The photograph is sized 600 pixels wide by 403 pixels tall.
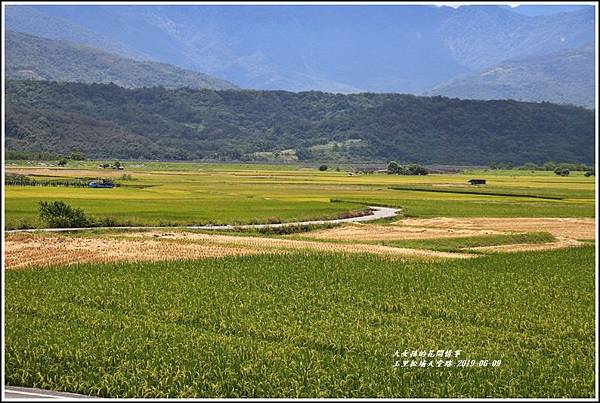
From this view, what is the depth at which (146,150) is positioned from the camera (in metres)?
164

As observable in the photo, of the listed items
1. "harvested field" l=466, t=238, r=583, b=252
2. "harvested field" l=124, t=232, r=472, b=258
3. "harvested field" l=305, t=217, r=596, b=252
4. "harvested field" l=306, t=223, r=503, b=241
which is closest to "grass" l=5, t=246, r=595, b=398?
"harvested field" l=124, t=232, r=472, b=258

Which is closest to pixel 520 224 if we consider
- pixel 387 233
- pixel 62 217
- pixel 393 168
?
A: pixel 387 233

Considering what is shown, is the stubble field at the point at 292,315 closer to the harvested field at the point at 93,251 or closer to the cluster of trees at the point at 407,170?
the harvested field at the point at 93,251

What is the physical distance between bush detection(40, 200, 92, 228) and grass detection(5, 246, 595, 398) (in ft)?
50.2

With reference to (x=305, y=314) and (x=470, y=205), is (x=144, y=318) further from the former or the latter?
(x=470, y=205)

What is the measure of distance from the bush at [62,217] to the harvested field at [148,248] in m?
4.50

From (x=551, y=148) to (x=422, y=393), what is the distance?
184m

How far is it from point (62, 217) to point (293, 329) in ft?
84.7

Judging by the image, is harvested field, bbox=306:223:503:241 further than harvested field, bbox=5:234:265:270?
Yes

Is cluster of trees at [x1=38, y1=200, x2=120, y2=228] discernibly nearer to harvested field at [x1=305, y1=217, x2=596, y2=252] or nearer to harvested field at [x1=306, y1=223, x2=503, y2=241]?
harvested field at [x1=305, y1=217, x2=596, y2=252]

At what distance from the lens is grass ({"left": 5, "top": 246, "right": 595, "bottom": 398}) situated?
1211cm

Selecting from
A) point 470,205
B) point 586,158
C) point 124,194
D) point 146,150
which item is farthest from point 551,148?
point 124,194

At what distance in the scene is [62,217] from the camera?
38.5 meters

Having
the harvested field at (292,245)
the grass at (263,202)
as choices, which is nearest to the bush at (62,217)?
the grass at (263,202)
